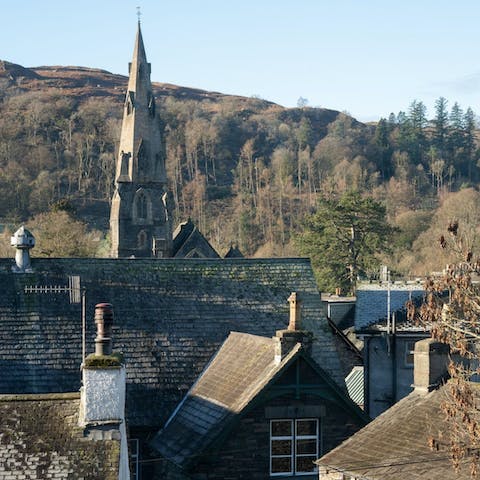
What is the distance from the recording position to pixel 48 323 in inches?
864

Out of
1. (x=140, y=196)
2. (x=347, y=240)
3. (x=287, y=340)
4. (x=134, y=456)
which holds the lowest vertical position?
(x=134, y=456)

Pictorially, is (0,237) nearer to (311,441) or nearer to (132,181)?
(132,181)

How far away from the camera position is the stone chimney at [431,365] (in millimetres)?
17719

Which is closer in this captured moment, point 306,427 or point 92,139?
point 306,427

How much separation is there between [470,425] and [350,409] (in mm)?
6926

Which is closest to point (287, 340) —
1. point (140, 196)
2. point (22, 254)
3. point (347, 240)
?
point (22, 254)

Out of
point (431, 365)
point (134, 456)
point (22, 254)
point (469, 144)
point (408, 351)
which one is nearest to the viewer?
point (431, 365)

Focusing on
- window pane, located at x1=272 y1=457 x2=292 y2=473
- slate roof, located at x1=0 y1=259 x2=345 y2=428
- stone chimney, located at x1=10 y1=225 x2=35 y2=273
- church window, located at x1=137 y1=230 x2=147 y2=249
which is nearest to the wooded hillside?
church window, located at x1=137 y1=230 x2=147 y2=249

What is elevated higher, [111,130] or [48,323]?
[111,130]

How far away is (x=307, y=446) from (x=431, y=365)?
3468mm

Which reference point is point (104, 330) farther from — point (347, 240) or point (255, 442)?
point (347, 240)

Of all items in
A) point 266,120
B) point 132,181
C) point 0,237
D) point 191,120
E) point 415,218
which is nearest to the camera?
point 132,181

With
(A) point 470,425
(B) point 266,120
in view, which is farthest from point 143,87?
(B) point 266,120

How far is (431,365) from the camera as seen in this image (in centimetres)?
1770
